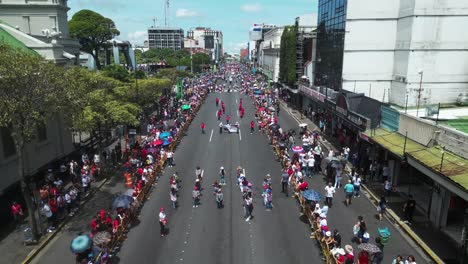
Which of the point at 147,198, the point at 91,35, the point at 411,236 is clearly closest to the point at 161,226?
the point at 147,198

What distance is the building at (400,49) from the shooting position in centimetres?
3291

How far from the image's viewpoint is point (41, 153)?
86.1 feet

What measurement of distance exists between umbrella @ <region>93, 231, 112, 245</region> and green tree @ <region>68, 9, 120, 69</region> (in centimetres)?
7404

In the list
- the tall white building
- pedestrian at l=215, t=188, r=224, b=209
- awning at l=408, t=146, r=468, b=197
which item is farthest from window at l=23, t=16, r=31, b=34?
awning at l=408, t=146, r=468, b=197

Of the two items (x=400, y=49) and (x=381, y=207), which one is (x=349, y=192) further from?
(x=400, y=49)

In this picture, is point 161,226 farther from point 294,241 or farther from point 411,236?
point 411,236

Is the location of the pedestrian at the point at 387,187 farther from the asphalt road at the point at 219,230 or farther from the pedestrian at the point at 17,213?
the pedestrian at the point at 17,213

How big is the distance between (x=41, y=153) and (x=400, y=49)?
106ft

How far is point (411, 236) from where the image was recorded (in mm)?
17938

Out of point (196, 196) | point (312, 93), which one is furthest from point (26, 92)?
point (312, 93)

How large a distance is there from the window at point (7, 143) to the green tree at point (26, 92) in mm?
6137

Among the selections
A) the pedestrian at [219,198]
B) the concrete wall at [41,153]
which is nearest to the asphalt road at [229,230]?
the pedestrian at [219,198]

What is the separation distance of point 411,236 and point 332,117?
2370 centimetres

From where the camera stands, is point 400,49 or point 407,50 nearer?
point 407,50
